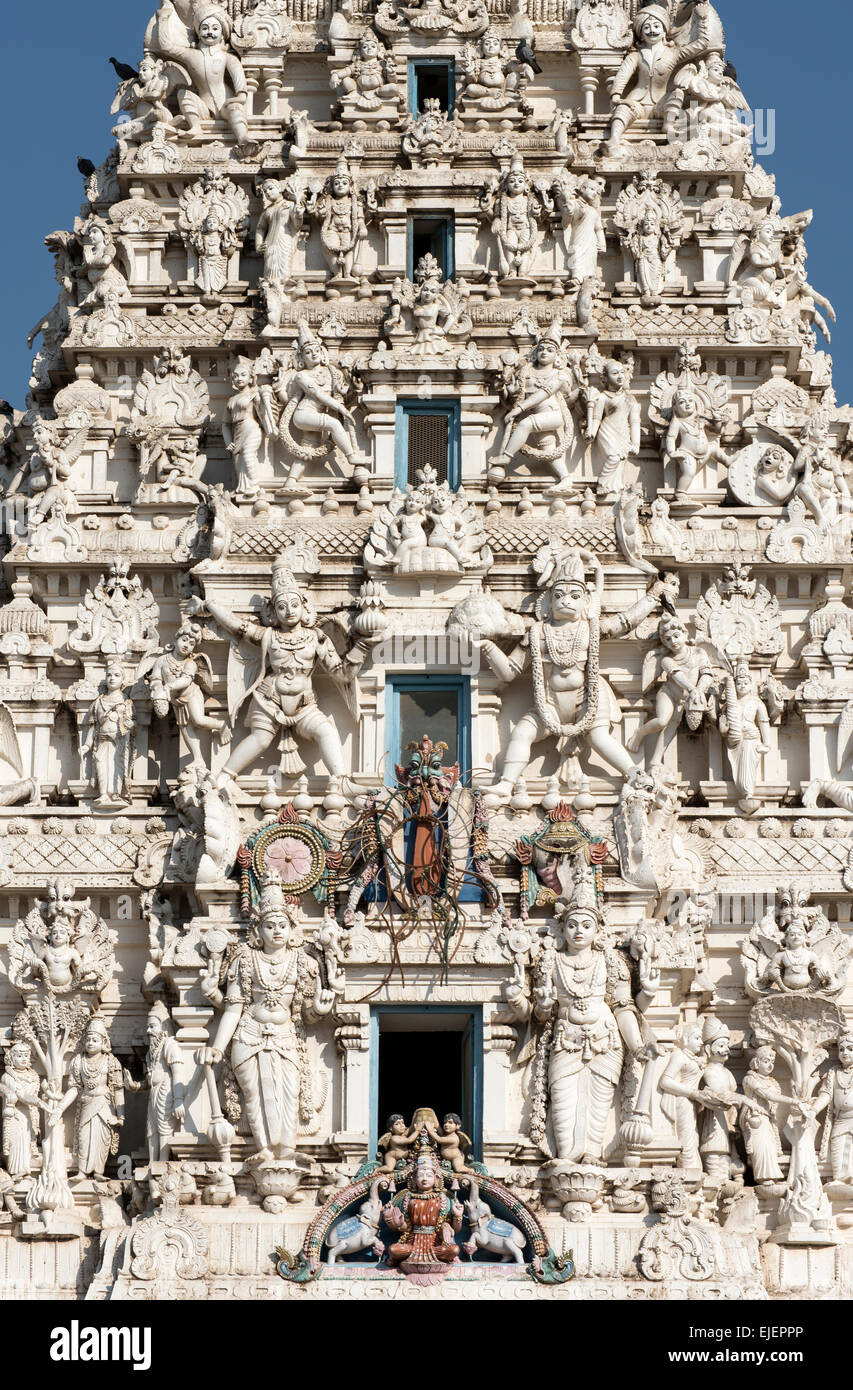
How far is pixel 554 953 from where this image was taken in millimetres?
35219

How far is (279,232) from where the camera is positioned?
41562 mm

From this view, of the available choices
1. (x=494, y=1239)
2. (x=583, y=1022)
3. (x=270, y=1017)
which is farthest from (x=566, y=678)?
(x=494, y=1239)

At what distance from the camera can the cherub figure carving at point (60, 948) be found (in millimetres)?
36406

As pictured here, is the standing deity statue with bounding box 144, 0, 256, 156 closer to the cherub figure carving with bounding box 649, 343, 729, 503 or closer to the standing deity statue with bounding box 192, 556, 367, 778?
the cherub figure carving with bounding box 649, 343, 729, 503

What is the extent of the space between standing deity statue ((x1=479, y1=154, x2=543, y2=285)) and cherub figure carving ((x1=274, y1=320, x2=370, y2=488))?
313cm

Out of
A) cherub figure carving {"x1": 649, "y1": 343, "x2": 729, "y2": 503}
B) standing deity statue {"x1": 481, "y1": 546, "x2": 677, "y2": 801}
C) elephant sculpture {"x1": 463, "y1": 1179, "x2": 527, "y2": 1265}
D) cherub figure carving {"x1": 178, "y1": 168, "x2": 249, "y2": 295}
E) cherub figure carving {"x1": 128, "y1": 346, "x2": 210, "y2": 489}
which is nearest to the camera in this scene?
elephant sculpture {"x1": 463, "y1": 1179, "x2": 527, "y2": 1265}

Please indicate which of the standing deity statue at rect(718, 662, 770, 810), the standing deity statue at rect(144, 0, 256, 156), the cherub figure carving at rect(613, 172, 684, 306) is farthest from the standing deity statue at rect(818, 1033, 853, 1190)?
the standing deity statue at rect(144, 0, 256, 156)

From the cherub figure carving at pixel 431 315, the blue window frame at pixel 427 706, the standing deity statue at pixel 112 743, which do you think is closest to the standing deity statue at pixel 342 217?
the cherub figure carving at pixel 431 315

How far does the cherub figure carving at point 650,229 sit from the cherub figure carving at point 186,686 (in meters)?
8.47

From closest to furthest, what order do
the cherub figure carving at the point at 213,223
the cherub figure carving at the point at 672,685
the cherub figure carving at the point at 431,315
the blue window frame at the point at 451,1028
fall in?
the blue window frame at the point at 451,1028
the cherub figure carving at the point at 672,685
the cherub figure carving at the point at 431,315
the cherub figure carving at the point at 213,223

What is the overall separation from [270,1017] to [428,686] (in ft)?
17.9

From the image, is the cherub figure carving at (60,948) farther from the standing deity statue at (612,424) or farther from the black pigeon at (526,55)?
the black pigeon at (526,55)

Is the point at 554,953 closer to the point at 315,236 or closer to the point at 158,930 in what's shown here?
the point at 158,930

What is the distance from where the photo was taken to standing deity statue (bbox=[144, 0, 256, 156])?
43219 mm
